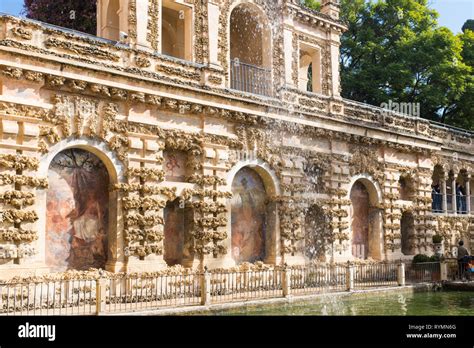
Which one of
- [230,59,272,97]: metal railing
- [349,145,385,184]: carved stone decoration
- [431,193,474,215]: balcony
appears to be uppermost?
[230,59,272,97]: metal railing

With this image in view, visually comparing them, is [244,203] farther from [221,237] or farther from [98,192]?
[98,192]

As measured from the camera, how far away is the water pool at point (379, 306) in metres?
15.0

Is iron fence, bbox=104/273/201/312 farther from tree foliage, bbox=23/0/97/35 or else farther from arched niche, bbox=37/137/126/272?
tree foliage, bbox=23/0/97/35

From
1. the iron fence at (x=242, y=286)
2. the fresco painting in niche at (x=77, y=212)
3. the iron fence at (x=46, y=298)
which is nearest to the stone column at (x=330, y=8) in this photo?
the iron fence at (x=242, y=286)

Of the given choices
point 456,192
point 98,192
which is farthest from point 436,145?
point 98,192

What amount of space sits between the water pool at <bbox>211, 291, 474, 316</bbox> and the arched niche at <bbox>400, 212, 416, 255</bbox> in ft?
22.2

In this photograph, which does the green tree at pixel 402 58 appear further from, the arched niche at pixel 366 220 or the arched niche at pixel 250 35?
the arched niche at pixel 250 35

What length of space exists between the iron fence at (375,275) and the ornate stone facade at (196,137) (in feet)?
4.76

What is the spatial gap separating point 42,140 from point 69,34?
3221 millimetres

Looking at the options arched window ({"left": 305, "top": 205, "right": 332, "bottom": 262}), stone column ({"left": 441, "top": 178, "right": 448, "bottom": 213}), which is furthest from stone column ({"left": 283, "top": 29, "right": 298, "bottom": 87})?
stone column ({"left": 441, "top": 178, "right": 448, "bottom": 213})

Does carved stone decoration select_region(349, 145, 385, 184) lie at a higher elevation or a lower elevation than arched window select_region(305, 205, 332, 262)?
higher

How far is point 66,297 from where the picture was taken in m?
13.4

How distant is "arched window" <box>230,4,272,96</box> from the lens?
68.8 ft

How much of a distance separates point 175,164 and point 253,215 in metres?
3.81
